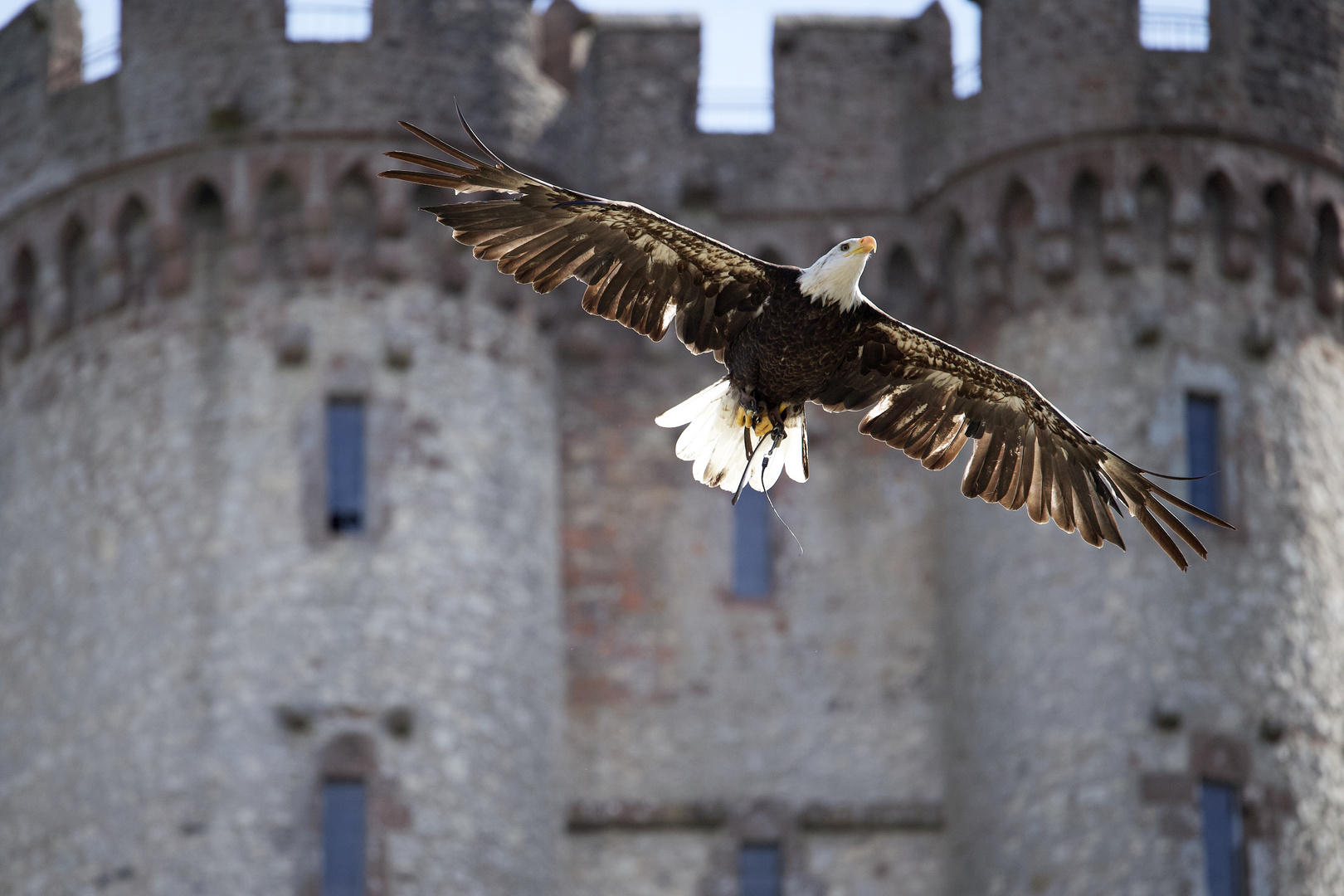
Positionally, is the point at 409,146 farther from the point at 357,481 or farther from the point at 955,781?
the point at 955,781

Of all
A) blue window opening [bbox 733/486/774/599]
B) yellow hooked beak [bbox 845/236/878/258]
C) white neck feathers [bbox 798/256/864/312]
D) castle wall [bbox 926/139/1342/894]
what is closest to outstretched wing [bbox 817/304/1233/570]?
white neck feathers [bbox 798/256/864/312]

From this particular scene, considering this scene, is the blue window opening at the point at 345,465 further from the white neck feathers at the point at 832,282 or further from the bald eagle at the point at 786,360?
the white neck feathers at the point at 832,282

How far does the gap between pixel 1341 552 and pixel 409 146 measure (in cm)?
1072

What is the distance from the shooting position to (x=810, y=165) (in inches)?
1369

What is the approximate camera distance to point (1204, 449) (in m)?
32.6

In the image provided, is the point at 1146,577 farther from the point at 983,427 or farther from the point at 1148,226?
the point at 983,427

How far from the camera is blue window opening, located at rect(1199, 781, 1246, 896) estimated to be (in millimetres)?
30609

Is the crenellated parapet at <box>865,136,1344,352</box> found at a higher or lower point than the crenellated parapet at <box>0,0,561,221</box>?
lower

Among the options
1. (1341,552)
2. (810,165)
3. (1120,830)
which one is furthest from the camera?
(810,165)

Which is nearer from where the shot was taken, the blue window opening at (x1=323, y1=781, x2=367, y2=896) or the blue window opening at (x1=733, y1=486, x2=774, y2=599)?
the blue window opening at (x1=323, y1=781, x2=367, y2=896)

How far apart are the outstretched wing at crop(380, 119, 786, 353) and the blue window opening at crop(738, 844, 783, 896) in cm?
1093

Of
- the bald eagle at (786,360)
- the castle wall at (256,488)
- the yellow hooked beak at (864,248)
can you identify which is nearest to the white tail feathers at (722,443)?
the bald eagle at (786,360)

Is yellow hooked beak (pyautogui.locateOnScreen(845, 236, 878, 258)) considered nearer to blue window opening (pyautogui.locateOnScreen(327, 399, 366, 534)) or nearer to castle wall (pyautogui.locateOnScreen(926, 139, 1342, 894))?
castle wall (pyautogui.locateOnScreen(926, 139, 1342, 894))

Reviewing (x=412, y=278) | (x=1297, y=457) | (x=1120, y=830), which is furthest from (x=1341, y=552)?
(x=412, y=278)
